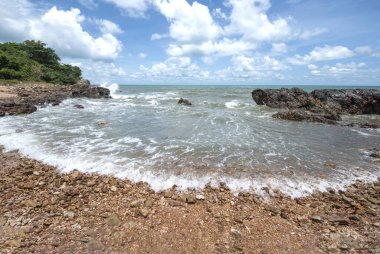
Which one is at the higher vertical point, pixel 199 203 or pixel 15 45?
pixel 15 45

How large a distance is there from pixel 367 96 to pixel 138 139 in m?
22.5

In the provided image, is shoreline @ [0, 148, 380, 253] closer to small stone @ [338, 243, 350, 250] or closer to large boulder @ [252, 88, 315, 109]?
small stone @ [338, 243, 350, 250]

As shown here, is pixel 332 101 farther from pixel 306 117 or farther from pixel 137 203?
pixel 137 203

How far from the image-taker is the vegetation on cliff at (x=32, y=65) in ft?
120

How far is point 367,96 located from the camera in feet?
73.5

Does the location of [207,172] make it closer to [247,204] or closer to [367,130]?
[247,204]

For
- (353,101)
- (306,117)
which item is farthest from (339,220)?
(353,101)

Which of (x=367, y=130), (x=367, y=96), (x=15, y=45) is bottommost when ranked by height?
(x=367, y=130)

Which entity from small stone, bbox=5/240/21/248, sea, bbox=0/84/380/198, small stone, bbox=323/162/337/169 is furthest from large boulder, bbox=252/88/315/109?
small stone, bbox=5/240/21/248

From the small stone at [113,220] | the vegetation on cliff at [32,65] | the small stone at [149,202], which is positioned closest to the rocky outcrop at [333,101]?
the small stone at [149,202]

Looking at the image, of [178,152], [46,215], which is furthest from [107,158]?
[46,215]

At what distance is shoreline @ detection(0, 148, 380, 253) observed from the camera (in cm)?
419

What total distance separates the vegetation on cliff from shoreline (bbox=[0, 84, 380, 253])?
38268mm

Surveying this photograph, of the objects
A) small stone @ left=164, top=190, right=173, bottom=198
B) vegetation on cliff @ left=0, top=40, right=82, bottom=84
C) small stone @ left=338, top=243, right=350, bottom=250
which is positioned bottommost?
small stone @ left=338, top=243, right=350, bottom=250
